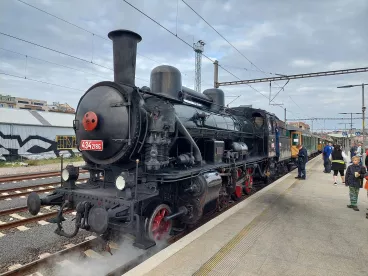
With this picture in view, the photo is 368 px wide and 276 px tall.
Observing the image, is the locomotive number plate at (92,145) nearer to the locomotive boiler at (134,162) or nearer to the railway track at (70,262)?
the locomotive boiler at (134,162)

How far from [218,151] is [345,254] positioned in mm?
3476

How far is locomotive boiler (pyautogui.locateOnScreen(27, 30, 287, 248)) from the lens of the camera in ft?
14.9

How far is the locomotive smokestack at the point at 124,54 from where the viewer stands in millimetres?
5312

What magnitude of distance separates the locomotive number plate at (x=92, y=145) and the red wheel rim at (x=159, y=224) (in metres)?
1.56

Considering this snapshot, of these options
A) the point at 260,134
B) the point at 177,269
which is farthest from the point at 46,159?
the point at 177,269

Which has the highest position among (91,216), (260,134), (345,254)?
(260,134)

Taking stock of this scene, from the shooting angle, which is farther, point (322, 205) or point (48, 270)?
point (322, 205)

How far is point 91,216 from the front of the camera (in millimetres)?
4266

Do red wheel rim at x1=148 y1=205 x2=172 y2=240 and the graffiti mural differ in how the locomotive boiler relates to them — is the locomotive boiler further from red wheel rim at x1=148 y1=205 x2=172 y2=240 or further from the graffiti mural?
the graffiti mural

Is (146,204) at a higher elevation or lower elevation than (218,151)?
lower

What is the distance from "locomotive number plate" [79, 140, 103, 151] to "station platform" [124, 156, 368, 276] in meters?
2.20

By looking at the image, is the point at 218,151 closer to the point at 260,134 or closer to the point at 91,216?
the point at 91,216

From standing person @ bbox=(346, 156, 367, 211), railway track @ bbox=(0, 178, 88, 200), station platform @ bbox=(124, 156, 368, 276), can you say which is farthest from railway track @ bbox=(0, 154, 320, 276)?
standing person @ bbox=(346, 156, 367, 211)

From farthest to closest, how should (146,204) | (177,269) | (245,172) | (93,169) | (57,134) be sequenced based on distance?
(57,134)
(245,172)
(93,169)
(146,204)
(177,269)
